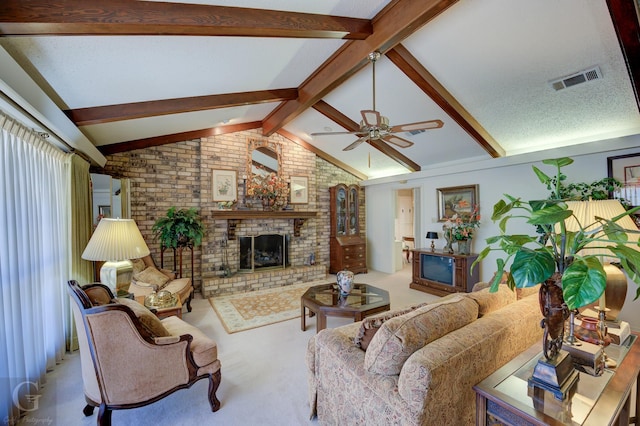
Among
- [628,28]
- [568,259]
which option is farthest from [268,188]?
[628,28]

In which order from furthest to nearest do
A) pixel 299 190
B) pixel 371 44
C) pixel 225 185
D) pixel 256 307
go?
pixel 299 190, pixel 225 185, pixel 256 307, pixel 371 44

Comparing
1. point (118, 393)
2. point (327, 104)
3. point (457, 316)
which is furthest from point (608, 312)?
point (327, 104)

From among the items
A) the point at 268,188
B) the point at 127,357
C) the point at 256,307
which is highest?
the point at 268,188

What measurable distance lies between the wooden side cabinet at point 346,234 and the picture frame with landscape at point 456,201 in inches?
79.0

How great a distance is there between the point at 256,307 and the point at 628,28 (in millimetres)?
4997

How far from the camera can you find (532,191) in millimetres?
4141

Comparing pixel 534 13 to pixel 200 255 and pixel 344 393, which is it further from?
pixel 200 255

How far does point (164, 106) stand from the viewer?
3148mm

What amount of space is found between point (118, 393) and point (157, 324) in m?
0.43

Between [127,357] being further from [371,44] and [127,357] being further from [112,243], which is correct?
[371,44]


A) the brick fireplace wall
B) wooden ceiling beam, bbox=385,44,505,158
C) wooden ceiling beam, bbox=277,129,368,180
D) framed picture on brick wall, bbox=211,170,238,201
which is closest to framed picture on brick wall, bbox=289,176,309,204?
the brick fireplace wall

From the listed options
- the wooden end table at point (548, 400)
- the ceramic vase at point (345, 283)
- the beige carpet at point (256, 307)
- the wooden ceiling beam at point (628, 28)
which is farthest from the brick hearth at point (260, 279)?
the wooden ceiling beam at point (628, 28)

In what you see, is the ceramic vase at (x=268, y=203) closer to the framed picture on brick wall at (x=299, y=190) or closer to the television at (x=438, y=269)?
the framed picture on brick wall at (x=299, y=190)

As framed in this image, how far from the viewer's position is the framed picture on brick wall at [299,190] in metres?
5.81
